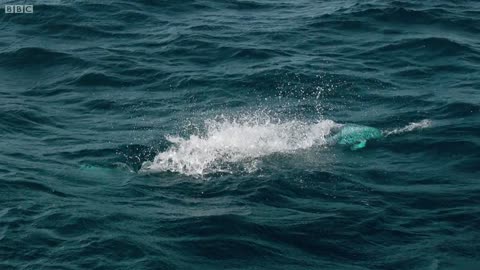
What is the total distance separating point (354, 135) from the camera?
20.0 m

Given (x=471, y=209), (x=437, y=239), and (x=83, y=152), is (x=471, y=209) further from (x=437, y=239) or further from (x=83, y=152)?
(x=83, y=152)

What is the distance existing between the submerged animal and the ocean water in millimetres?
240

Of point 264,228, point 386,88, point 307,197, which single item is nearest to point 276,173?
point 307,197

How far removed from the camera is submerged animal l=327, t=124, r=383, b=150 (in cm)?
1972

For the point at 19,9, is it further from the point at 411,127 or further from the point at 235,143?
the point at 411,127

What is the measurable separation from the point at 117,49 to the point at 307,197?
41.9ft

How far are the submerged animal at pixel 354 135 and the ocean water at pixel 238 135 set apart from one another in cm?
24

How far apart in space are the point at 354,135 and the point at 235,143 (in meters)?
3.01

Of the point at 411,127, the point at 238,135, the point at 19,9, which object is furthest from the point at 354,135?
the point at 19,9

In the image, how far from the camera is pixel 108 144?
20.2 meters

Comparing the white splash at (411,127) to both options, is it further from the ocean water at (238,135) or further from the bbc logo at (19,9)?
the bbc logo at (19,9)

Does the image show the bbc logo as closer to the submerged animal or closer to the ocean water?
the ocean water

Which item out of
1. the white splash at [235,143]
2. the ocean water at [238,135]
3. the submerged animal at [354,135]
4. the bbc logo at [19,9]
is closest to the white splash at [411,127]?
the ocean water at [238,135]

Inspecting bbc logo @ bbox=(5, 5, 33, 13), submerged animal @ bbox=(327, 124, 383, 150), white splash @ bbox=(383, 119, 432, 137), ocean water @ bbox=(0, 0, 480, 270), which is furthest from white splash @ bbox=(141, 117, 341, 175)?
bbc logo @ bbox=(5, 5, 33, 13)
